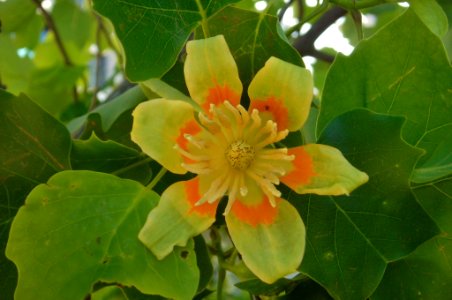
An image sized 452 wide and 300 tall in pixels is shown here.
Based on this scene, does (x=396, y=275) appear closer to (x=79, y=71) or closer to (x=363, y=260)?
(x=363, y=260)

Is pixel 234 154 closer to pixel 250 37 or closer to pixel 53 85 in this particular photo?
pixel 250 37

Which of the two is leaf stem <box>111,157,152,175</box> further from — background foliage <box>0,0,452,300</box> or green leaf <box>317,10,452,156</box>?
green leaf <box>317,10,452,156</box>

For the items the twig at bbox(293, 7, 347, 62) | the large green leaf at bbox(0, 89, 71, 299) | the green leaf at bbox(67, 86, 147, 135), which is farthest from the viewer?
the twig at bbox(293, 7, 347, 62)

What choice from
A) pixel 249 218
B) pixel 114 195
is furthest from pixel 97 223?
pixel 249 218

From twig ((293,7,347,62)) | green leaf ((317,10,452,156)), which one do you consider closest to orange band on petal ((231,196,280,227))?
green leaf ((317,10,452,156))

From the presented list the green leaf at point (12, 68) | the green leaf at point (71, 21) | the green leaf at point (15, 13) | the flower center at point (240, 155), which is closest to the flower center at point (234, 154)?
the flower center at point (240, 155)

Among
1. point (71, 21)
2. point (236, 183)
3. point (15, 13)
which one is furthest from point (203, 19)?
point (71, 21)
